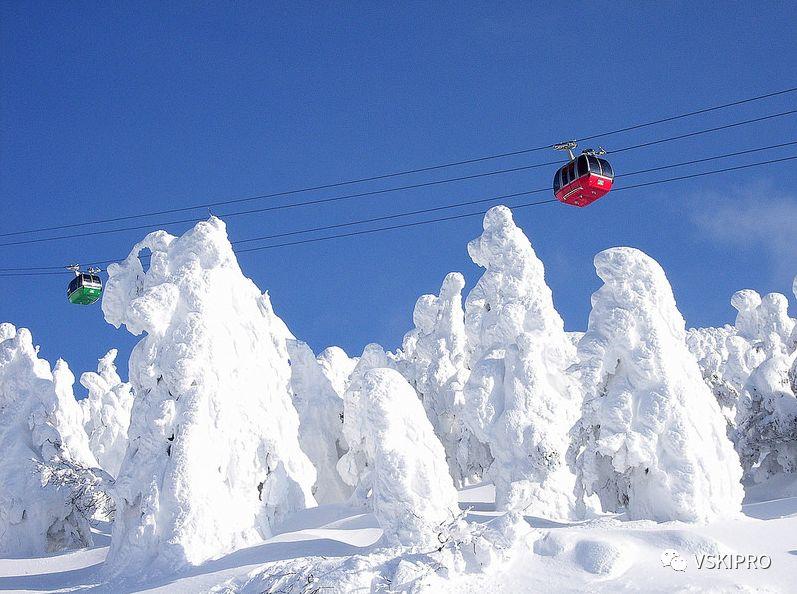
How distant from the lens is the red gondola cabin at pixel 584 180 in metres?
19.8

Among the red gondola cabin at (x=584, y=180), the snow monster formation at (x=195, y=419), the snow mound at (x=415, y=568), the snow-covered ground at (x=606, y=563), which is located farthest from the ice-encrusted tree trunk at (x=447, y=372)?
the snow mound at (x=415, y=568)

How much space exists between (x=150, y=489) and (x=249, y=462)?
10.0 feet

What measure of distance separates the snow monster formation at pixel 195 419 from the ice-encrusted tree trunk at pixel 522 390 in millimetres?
5945

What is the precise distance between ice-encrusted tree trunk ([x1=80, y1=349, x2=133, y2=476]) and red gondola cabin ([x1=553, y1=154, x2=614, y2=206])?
31.2 m

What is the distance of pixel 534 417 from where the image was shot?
22656 mm

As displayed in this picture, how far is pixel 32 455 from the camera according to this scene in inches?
1070

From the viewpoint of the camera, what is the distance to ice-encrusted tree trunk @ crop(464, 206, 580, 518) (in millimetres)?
21781

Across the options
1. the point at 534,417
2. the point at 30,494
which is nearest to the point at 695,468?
the point at 534,417

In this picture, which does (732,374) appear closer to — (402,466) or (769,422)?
(769,422)

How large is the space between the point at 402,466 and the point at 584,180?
8.39 m

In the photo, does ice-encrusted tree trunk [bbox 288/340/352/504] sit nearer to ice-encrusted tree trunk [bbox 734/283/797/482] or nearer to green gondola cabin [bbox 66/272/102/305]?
green gondola cabin [bbox 66/272/102/305]

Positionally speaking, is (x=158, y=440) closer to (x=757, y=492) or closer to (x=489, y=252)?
(x=489, y=252)

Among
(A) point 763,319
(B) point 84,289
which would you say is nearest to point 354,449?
(B) point 84,289

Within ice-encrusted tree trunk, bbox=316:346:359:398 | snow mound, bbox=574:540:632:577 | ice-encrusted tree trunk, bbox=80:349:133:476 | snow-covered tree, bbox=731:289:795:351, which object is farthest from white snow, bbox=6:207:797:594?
ice-encrusted tree trunk, bbox=80:349:133:476
